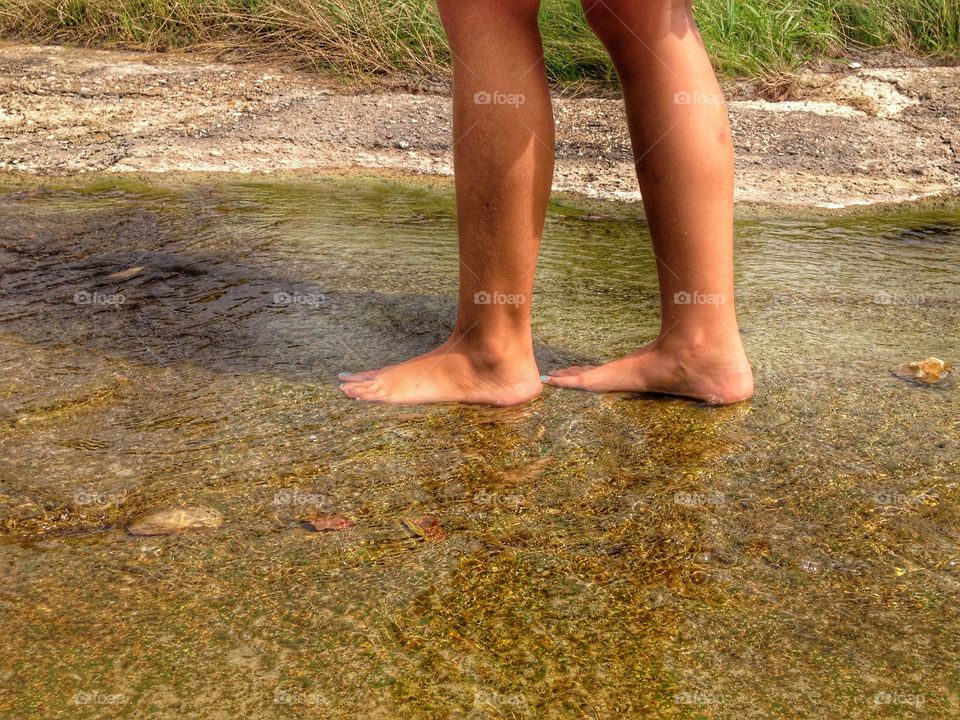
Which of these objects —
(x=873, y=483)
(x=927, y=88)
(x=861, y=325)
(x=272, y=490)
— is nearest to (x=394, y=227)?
(x=861, y=325)

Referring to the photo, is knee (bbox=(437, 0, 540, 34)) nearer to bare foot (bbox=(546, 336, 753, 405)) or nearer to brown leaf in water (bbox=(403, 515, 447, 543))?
bare foot (bbox=(546, 336, 753, 405))

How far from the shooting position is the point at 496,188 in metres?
1.79

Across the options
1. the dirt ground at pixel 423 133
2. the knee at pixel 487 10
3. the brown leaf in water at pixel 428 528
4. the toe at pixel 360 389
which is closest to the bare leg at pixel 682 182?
the knee at pixel 487 10

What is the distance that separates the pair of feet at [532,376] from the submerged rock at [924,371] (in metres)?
0.32

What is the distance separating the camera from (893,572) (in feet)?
4.46

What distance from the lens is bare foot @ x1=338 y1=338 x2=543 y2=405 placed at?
76.4 inches

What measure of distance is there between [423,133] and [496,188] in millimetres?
2524

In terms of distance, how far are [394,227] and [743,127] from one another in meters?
1.76

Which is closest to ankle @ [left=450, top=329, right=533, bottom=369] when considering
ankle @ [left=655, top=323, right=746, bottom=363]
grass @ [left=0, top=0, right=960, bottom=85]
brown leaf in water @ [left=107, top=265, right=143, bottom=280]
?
ankle @ [left=655, top=323, right=746, bottom=363]

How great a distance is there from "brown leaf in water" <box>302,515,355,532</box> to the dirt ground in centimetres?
244

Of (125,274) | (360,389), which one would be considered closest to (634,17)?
Result: (360,389)

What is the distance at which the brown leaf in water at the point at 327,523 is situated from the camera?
1.47 meters

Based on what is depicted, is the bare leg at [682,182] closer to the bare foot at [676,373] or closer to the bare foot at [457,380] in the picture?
the bare foot at [676,373]

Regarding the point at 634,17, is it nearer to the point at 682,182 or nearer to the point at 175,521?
the point at 682,182
